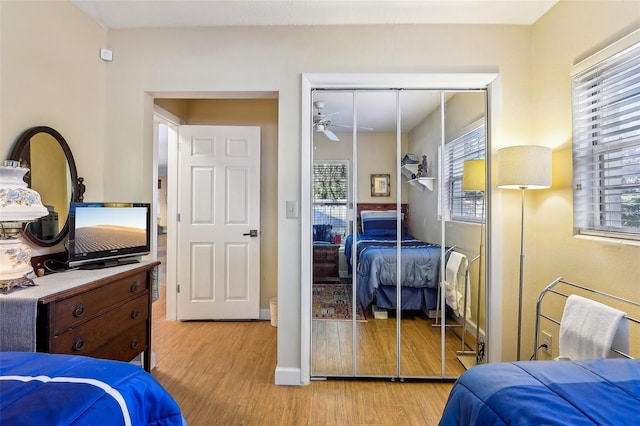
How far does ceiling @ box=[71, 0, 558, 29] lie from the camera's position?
205 centimetres

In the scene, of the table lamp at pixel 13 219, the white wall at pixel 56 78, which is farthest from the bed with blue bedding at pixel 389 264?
the white wall at pixel 56 78

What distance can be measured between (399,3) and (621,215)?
5.97 feet

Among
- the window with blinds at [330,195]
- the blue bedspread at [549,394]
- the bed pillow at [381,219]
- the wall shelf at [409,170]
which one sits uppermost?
the wall shelf at [409,170]

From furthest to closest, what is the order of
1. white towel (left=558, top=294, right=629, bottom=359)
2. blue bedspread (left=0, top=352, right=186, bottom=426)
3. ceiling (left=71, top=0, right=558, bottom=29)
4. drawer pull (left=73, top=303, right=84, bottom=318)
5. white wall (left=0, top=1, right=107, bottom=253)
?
ceiling (left=71, top=0, right=558, bottom=29) → white wall (left=0, top=1, right=107, bottom=253) → drawer pull (left=73, top=303, right=84, bottom=318) → white towel (left=558, top=294, right=629, bottom=359) → blue bedspread (left=0, top=352, right=186, bottom=426)

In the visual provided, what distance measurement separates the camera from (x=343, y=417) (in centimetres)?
187

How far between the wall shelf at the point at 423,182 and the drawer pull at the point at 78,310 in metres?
2.18

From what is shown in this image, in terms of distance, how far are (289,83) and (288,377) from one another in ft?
7.11

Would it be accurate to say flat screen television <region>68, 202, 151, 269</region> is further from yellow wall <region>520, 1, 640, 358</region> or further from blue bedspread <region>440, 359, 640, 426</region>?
yellow wall <region>520, 1, 640, 358</region>

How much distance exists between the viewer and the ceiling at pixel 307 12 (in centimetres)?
205

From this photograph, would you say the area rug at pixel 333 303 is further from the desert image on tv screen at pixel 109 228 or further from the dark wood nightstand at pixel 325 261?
the desert image on tv screen at pixel 109 228

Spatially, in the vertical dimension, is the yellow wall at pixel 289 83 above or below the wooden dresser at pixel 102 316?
above

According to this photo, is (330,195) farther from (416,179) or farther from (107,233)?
(107,233)

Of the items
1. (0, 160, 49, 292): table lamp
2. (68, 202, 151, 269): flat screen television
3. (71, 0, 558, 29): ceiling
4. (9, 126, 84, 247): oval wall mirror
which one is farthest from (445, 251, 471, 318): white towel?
→ (9, 126, 84, 247): oval wall mirror

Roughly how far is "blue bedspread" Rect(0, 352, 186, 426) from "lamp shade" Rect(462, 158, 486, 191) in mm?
2222
